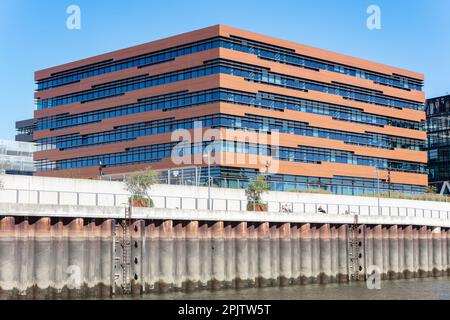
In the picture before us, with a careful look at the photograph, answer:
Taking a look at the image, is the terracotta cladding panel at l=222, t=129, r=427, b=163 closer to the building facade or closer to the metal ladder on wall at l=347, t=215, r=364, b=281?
the building facade

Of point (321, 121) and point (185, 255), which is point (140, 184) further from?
point (321, 121)

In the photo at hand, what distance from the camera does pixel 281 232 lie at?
59.9 m

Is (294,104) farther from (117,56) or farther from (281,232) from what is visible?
(281,232)

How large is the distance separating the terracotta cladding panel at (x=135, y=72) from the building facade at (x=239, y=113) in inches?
6.9

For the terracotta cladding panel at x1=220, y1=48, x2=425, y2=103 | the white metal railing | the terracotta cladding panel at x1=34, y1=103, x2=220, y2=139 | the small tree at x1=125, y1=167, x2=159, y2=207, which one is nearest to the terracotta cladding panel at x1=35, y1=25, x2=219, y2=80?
the terracotta cladding panel at x1=220, y1=48, x2=425, y2=103

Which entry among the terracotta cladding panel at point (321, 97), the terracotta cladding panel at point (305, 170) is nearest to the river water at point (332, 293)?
the terracotta cladding panel at point (305, 170)

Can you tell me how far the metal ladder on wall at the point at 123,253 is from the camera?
159ft

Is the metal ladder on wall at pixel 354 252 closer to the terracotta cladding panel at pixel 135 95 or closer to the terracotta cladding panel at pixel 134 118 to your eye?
the terracotta cladding panel at pixel 134 118

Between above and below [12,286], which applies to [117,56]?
Answer: above

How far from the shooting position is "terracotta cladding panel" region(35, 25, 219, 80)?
108125 mm

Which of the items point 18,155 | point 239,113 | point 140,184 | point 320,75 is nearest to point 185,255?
point 140,184

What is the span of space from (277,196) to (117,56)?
5565 cm

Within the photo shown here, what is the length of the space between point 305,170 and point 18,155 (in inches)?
3327
